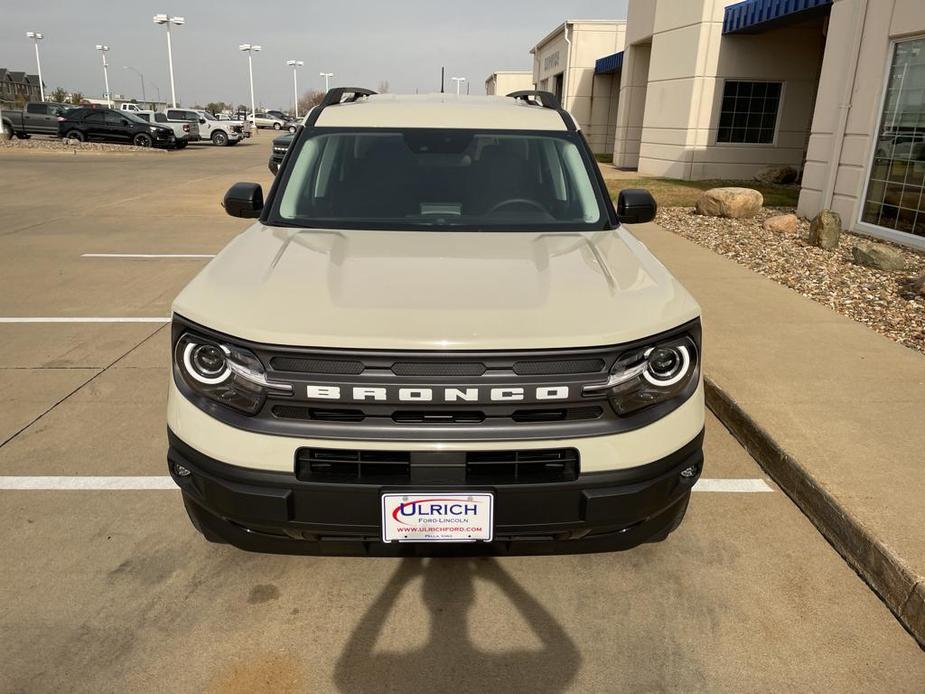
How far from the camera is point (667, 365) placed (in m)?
2.51

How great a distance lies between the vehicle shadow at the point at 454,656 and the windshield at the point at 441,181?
1.69 metres

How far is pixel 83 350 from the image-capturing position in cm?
571

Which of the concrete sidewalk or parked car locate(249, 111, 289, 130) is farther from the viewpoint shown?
parked car locate(249, 111, 289, 130)

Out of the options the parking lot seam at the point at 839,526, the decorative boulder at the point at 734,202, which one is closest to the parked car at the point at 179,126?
the decorative boulder at the point at 734,202

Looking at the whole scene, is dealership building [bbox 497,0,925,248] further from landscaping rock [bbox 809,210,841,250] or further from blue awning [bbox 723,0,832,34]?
landscaping rock [bbox 809,210,841,250]

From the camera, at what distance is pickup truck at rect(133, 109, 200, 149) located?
3497 cm

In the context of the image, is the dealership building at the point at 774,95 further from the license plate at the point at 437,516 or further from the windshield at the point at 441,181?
the license plate at the point at 437,516

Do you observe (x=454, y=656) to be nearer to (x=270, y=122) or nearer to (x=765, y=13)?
(x=765, y=13)

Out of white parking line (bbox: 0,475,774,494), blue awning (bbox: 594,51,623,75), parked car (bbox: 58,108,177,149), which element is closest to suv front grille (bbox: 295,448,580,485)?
white parking line (bbox: 0,475,774,494)

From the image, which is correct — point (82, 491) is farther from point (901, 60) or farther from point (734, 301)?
point (901, 60)

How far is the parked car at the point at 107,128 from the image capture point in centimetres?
3306

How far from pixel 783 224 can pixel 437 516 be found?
34.7 ft

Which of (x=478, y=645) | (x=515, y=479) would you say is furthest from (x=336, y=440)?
(x=478, y=645)

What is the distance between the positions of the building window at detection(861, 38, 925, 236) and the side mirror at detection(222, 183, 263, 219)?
913 cm
